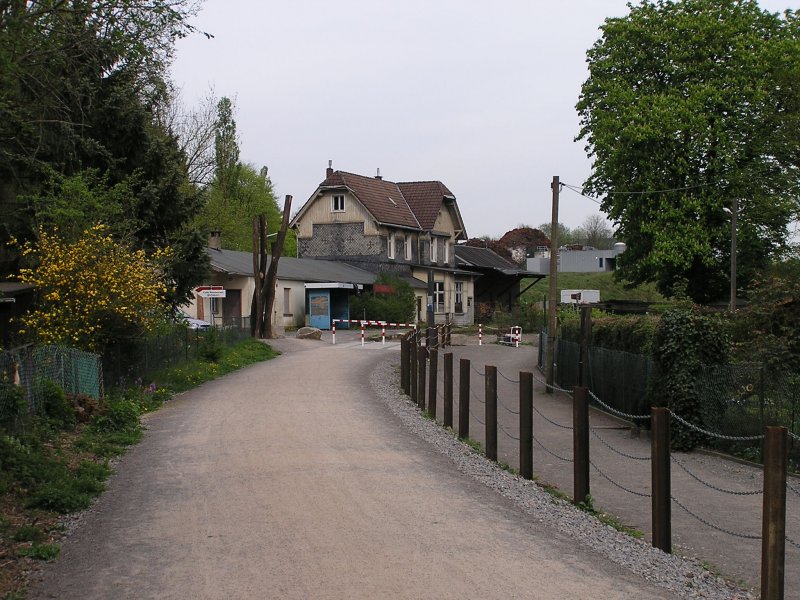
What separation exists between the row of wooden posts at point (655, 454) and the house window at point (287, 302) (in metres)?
29.1

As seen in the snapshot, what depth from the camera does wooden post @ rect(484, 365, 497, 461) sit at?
13.2 metres

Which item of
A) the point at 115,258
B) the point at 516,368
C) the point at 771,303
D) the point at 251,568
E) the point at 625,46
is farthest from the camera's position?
the point at 625,46

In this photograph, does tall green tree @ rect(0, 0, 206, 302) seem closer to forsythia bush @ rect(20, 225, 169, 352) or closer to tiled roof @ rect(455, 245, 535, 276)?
forsythia bush @ rect(20, 225, 169, 352)

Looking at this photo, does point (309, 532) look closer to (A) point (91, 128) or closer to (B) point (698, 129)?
(A) point (91, 128)

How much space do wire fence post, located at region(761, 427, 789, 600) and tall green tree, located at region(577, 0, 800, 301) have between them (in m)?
30.3

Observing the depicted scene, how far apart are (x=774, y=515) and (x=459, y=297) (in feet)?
196

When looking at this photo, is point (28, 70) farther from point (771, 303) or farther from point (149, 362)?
point (771, 303)

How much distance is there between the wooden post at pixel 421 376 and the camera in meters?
19.5

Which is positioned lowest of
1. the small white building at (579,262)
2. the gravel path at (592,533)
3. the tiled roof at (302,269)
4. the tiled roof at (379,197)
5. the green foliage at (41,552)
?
the gravel path at (592,533)

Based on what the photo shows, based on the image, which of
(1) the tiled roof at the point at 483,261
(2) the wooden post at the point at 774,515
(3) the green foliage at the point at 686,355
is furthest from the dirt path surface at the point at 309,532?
(1) the tiled roof at the point at 483,261

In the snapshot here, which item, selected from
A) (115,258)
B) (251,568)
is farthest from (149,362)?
(251,568)

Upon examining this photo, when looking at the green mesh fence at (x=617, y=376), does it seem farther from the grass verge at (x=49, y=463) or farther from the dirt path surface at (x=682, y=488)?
the grass verge at (x=49, y=463)

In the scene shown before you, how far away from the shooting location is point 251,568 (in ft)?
22.9

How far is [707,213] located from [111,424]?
29.5 m
